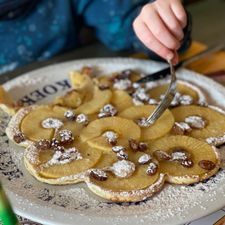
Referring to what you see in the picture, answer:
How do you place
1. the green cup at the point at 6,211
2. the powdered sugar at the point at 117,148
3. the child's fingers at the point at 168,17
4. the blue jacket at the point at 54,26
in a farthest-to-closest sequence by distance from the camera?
the blue jacket at the point at 54,26
the child's fingers at the point at 168,17
the powdered sugar at the point at 117,148
the green cup at the point at 6,211

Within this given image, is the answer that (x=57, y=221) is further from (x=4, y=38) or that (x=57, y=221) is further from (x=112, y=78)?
(x=4, y=38)

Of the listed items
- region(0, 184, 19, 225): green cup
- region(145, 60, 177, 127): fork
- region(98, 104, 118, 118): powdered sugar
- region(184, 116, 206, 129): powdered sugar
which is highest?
region(0, 184, 19, 225): green cup

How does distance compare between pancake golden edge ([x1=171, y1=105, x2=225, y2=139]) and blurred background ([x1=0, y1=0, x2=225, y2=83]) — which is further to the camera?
blurred background ([x1=0, y1=0, x2=225, y2=83])

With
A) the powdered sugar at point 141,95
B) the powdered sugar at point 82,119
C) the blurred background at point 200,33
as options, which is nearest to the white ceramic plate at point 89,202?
the powdered sugar at point 82,119

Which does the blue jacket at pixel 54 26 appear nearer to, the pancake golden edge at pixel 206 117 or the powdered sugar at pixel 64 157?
the pancake golden edge at pixel 206 117

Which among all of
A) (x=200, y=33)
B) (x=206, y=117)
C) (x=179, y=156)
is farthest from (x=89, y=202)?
(x=200, y=33)

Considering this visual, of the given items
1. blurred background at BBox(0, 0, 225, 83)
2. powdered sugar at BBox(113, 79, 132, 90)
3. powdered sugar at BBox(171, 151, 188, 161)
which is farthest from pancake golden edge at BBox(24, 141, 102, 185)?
blurred background at BBox(0, 0, 225, 83)

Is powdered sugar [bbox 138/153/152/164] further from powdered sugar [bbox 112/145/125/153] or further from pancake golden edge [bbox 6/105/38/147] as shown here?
pancake golden edge [bbox 6/105/38/147]

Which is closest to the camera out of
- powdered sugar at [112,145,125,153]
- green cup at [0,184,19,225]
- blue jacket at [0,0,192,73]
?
green cup at [0,184,19,225]
